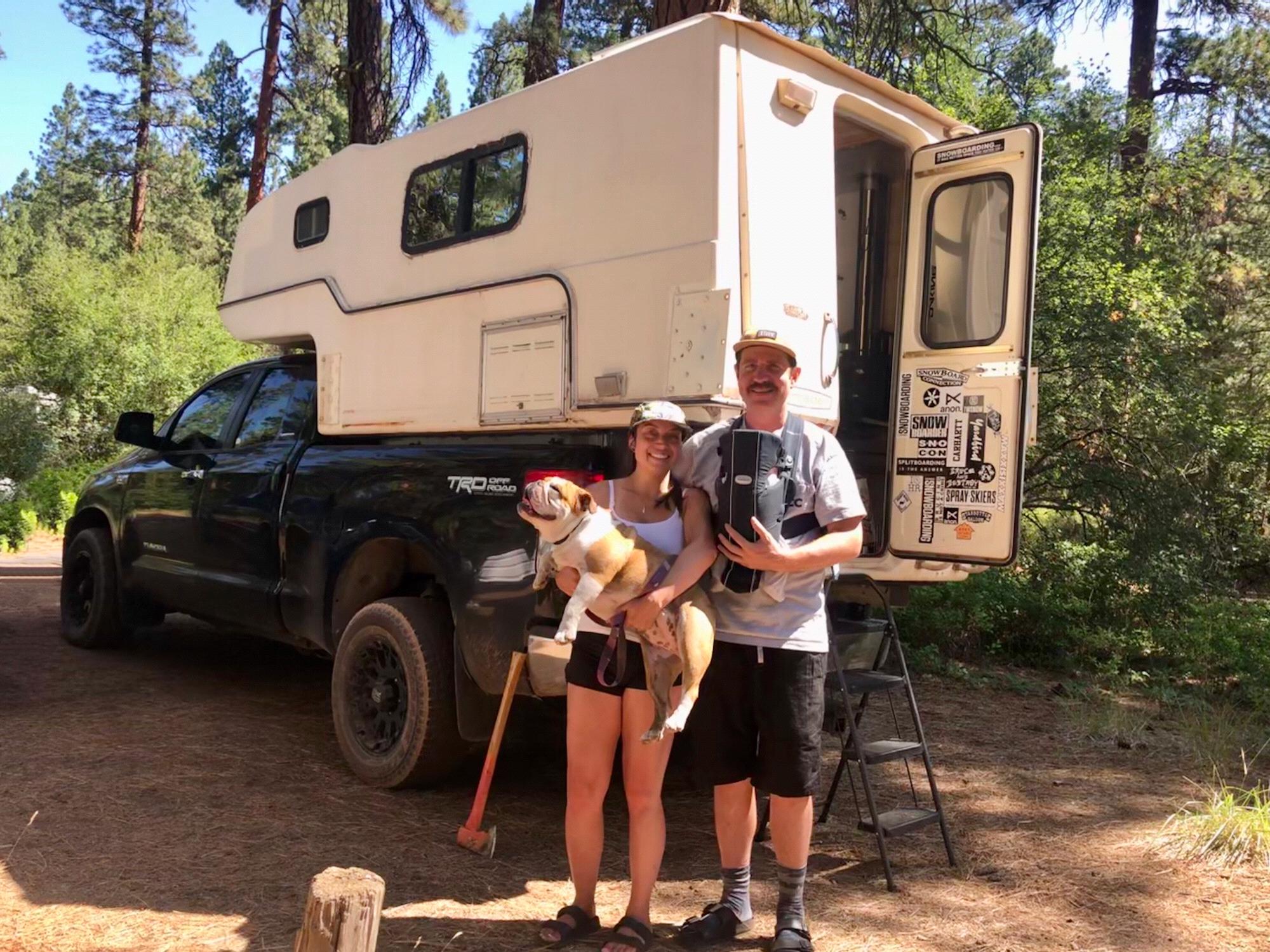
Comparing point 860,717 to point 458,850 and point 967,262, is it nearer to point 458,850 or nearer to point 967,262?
point 458,850

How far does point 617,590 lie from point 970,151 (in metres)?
2.74

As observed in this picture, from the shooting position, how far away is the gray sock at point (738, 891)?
351 cm

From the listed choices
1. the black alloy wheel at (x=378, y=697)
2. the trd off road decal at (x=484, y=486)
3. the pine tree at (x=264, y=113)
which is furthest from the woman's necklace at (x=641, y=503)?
the pine tree at (x=264, y=113)

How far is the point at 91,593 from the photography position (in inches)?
295

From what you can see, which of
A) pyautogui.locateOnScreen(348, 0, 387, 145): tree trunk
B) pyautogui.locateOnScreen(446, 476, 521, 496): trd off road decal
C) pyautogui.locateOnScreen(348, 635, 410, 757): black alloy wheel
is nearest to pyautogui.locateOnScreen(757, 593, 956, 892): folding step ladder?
pyautogui.locateOnScreen(446, 476, 521, 496): trd off road decal

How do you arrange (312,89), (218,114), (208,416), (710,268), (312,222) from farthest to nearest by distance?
1. (218,114)
2. (312,89)
3. (208,416)
4. (312,222)
5. (710,268)

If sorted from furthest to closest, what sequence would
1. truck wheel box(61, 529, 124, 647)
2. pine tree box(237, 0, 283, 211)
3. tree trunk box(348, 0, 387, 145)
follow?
pine tree box(237, 0, 283, 211) → tree trunk box(348, 0, 387, 145) → truck wheel box(61, 529, 124, 647)

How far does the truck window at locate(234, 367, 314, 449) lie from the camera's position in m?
5.89

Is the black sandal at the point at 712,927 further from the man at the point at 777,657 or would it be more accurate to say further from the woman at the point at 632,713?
the woman at the point at 632,713

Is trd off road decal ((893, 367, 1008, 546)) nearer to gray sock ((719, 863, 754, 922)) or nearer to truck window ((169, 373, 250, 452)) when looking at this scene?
gray sock ((719, 863, 754, 922))

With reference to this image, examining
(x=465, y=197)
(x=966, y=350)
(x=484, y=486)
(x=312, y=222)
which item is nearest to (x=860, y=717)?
(x=966, y=350)

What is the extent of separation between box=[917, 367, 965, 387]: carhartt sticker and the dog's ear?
210cm

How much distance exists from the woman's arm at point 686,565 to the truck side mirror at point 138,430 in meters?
4.34

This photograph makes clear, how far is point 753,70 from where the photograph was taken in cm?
412
